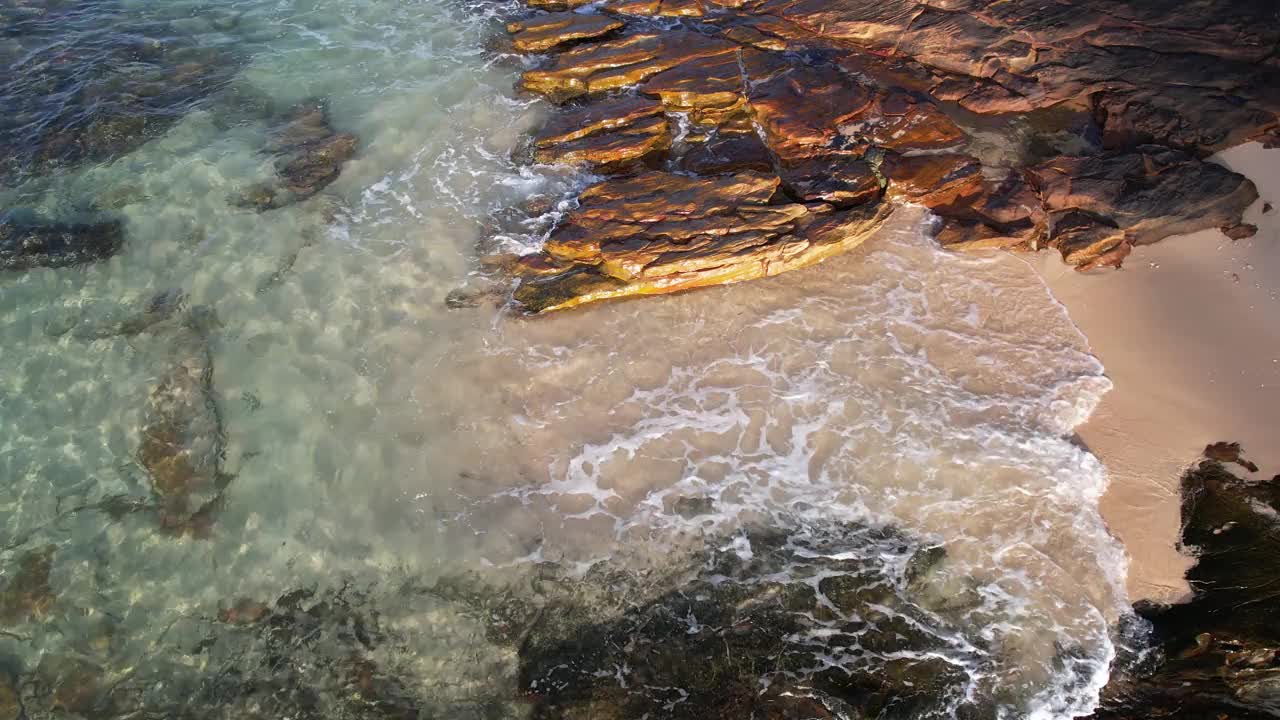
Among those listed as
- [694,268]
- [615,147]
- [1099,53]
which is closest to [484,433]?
[694,268]

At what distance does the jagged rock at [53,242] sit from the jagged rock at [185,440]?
2.39 meters

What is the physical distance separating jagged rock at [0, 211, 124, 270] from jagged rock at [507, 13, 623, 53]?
25.9 ft

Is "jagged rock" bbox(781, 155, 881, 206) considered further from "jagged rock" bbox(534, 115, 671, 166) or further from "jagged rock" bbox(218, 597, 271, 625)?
"jagged rock" bbox(218, 597, 271, 625)

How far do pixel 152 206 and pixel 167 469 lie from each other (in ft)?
16.4

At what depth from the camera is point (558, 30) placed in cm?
1368

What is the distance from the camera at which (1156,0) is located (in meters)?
12.2

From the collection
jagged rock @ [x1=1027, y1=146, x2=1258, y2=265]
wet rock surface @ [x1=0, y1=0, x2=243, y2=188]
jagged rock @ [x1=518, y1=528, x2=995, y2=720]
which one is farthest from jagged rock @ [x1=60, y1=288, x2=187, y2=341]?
jagged rock @ [x1=1027, y1=146, x2=1258, y2=265]

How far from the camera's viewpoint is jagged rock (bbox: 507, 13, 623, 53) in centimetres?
1359

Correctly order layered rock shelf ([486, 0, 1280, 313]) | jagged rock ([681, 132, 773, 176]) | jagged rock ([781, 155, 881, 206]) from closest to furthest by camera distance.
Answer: layered rock shelf ([486, 0, 1280, 313]) < jagged rock ([781, 155, 881, 206]) < jagged rock ([681, 132, 773, 176])

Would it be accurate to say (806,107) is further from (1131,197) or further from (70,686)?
(70,686)

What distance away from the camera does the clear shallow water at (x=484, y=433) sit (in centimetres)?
754

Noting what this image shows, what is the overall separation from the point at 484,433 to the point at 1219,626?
8.43 m

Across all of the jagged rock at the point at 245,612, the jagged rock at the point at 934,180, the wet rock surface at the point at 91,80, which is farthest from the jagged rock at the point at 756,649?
the wet rock surface at the point at 91,80

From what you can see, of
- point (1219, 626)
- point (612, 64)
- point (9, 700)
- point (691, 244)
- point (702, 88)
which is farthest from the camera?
point (612, 64)
